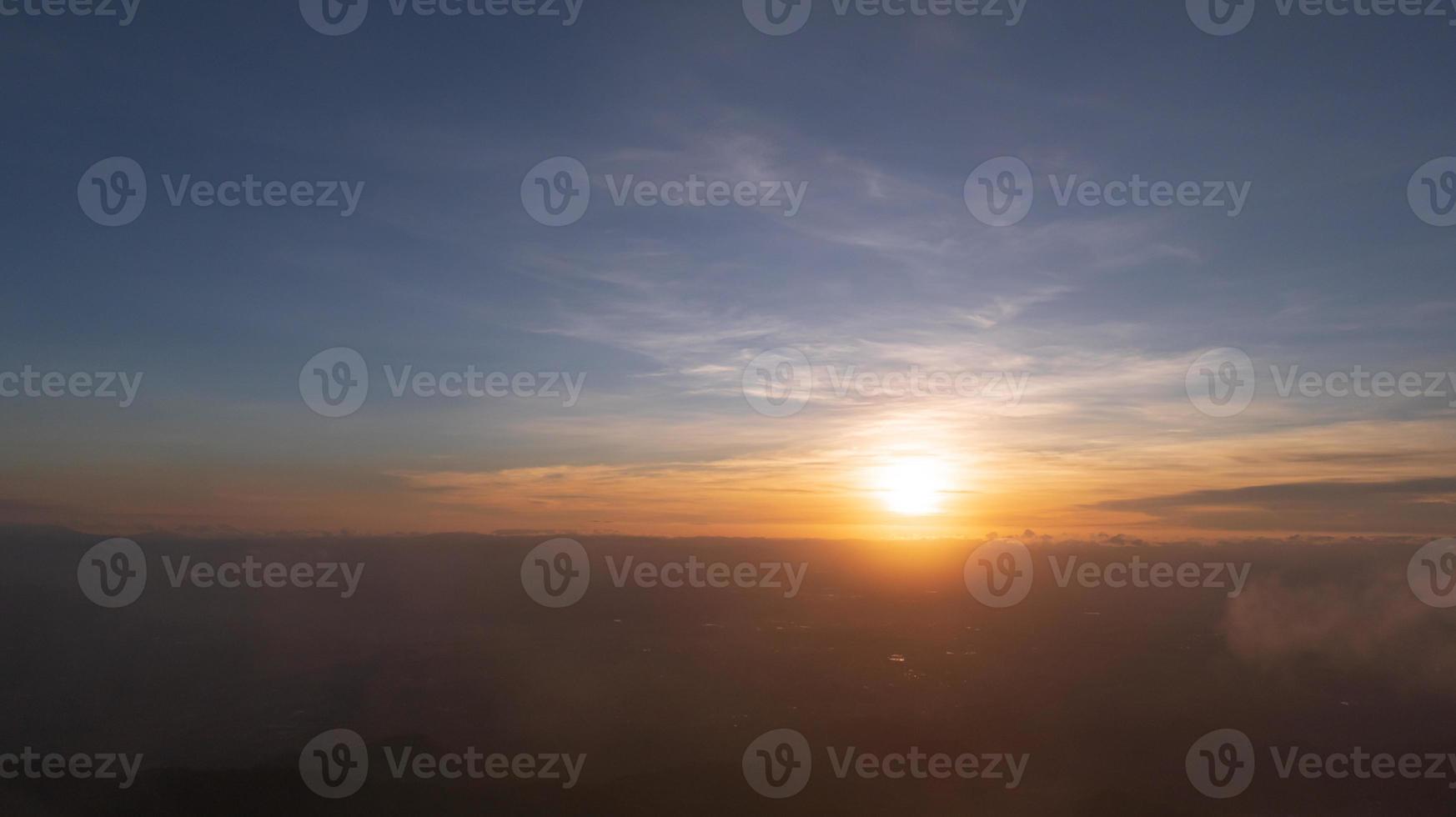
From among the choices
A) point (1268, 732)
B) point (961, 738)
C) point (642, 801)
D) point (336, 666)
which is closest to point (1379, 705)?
point (1268, 732)

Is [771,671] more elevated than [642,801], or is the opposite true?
[771,671]

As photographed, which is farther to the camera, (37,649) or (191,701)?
(37,649)

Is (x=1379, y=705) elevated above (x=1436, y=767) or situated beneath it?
elevated above

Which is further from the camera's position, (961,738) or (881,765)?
(961,738)

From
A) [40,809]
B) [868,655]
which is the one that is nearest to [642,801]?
[40,809]

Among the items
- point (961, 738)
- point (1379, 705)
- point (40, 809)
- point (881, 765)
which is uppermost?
point (1379, 705)

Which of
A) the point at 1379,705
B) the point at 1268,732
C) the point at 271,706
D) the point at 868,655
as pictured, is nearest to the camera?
the point at 1268,732

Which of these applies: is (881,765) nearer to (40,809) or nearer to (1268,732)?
(1268,732)

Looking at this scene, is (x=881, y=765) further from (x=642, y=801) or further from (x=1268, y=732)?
(x=1268, y=732)

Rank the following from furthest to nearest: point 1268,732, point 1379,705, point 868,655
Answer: point 868,655 < point 1379,705 < point 1268,732
